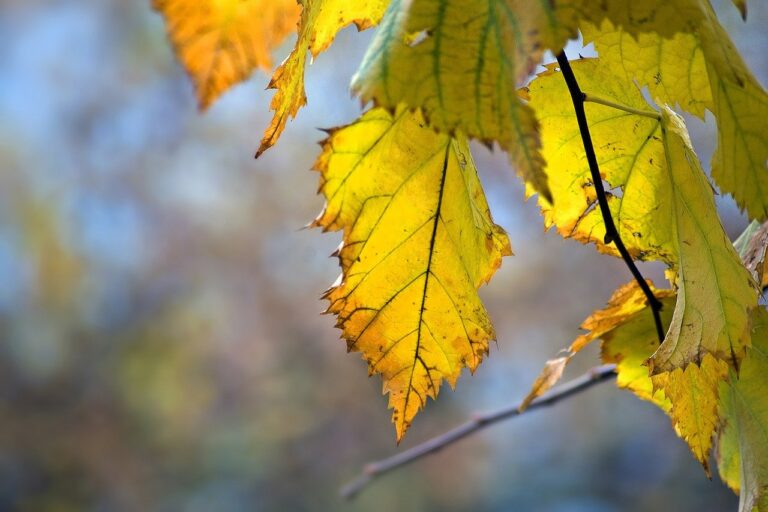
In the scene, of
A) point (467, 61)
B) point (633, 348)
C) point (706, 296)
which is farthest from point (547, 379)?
point (467, 61)

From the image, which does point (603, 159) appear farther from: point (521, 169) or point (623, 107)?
point (521, 169)

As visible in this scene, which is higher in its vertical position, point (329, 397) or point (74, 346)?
point (74, 346)

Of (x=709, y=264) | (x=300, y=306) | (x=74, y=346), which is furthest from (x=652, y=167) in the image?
(x=74, y=346)

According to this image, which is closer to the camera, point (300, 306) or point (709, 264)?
point (709, 264)

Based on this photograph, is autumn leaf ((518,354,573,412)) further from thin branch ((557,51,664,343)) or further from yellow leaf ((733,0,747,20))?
yellow leaf ((733,0,747,20))

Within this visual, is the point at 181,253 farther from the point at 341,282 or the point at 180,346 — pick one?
the point at 341,282

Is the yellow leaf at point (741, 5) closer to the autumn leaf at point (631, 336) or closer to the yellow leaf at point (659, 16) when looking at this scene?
the yellow leaf at point (659, 16)

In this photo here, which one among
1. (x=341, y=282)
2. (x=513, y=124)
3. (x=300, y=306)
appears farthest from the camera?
(x=300, y=306)
